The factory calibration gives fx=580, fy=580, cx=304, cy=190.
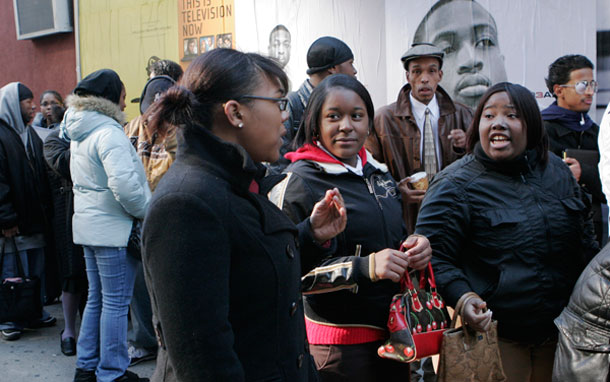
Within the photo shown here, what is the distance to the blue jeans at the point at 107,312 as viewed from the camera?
164 inches

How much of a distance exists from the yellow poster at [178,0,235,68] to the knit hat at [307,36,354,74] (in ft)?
8.75

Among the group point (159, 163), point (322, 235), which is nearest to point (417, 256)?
point (322, 235)

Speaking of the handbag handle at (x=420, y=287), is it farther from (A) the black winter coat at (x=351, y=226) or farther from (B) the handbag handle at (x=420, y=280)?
(A) the black winter coat at (x=351, y=226)

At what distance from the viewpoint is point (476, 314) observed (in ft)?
8.20

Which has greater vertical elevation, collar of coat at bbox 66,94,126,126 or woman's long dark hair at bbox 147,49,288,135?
collar of coat at bbox 66,94,126,126

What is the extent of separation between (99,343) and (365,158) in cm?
272

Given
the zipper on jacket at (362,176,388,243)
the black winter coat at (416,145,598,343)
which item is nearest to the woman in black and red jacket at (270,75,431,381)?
the zipper on jacket at (362,176,388,243)

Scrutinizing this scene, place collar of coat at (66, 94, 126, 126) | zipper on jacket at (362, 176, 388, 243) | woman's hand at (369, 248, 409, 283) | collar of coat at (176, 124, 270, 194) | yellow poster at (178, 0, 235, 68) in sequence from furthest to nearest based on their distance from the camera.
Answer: yellow poster at (178, 0, 235, 68) → collar of coat at (66, 94, 126, 126) → zipper on jacket at (362, 176, 388, 243) → woman's hand at (369, 248, 409, 283) → collar of coat at (176, 124, 270, 194)

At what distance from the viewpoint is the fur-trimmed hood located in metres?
4.10

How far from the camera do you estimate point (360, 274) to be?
2316 millimetres

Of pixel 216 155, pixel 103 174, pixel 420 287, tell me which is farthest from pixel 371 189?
pixel 103 174

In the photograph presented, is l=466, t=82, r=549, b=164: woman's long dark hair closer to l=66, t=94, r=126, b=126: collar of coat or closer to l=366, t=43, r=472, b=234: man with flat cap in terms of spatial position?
l=366, t=43, r=472, b=234: man with flat cap

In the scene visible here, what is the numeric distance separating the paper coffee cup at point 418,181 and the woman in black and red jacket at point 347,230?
0.73m

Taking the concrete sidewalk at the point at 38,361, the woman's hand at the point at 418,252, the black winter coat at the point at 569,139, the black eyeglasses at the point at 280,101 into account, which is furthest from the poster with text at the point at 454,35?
the concrete sidewalk at the point at 38,361
